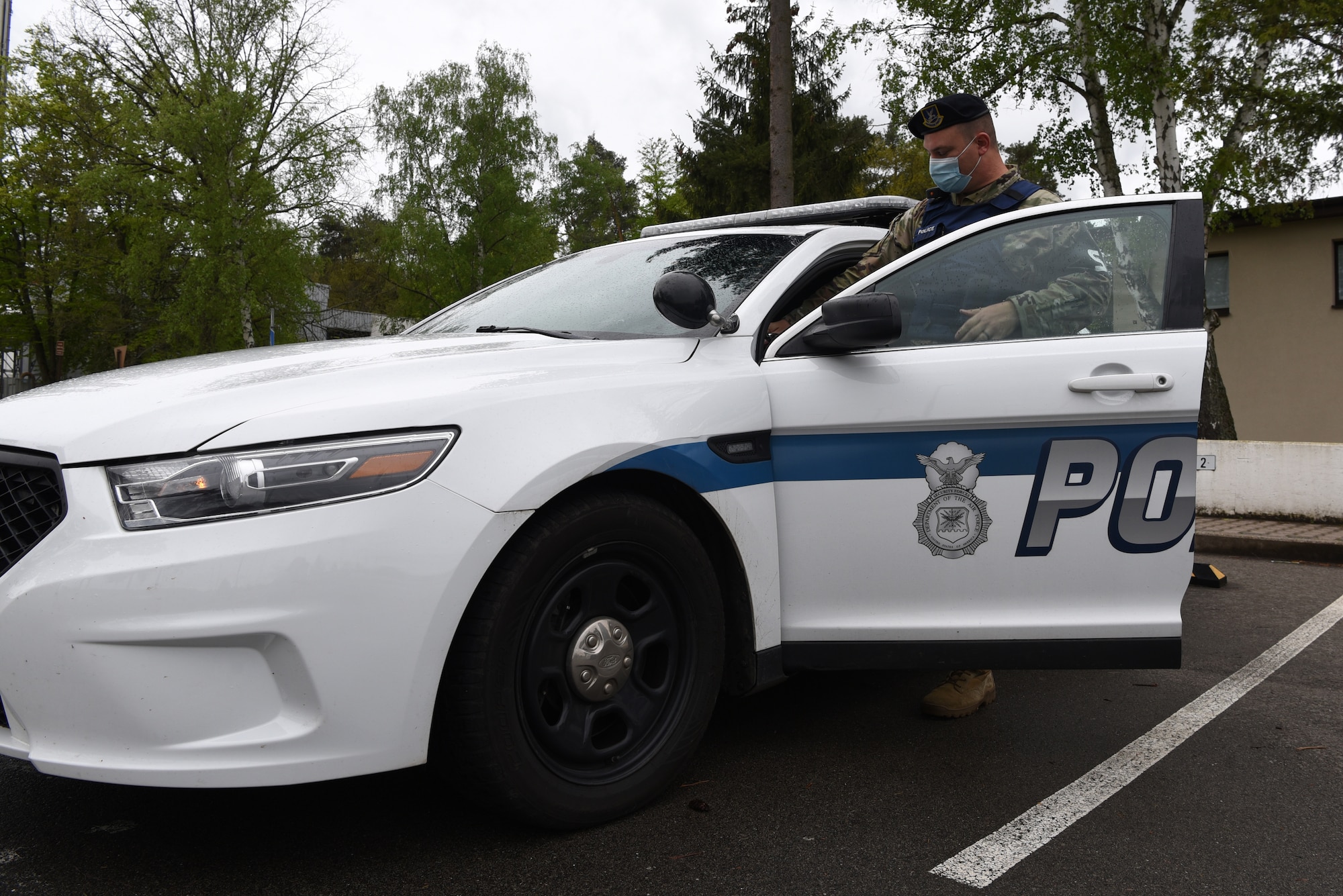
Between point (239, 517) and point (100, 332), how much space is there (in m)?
32.8

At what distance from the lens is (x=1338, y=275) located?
56.5ft

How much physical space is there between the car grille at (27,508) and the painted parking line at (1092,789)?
1993 millimetres

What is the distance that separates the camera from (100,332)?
1194 inches

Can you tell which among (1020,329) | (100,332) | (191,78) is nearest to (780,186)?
(1020,329)

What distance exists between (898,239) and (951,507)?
112 centimetres

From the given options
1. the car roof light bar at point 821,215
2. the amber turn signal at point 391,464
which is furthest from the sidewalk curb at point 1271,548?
the amber turn signal at point 391,464

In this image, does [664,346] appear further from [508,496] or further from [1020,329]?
[1020,329]

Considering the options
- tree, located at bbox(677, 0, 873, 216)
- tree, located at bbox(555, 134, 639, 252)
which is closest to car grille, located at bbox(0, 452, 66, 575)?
tree, located at bbox(677, 0, 873, 216)

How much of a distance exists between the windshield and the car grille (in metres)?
1.41

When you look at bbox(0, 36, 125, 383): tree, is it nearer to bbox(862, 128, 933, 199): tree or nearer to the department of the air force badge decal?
bbox(862, 128, 933, 199): tree

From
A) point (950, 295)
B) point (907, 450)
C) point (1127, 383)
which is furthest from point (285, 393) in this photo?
point (1127, 383)

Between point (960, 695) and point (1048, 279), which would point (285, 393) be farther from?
point (960, 695)

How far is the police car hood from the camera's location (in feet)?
6.60

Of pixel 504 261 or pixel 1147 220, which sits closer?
pixel 1147 220
